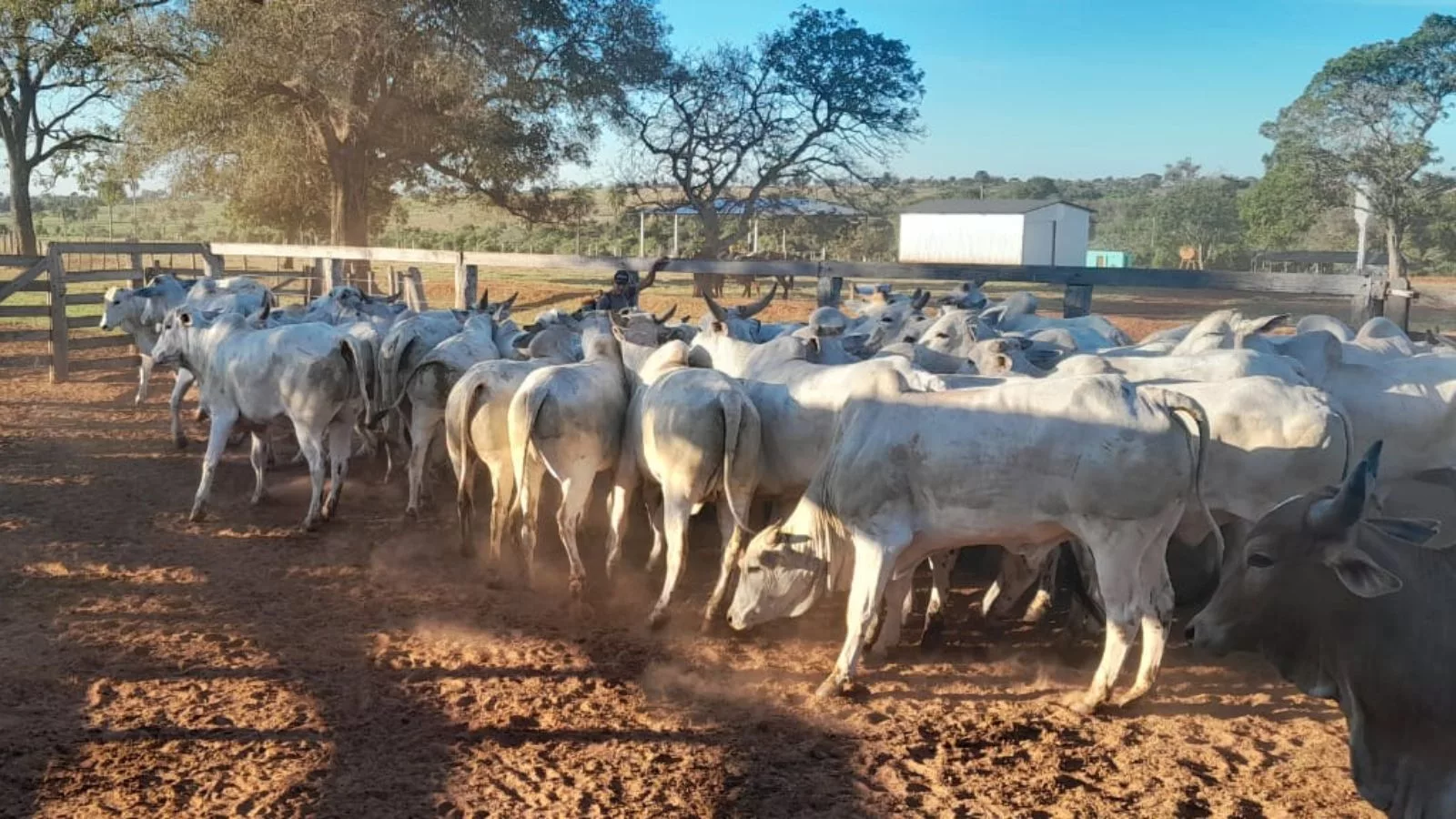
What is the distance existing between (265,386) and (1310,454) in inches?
292

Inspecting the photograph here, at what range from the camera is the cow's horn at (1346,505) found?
3873mm

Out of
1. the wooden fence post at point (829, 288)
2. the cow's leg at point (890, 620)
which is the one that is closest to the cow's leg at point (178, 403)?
the wooden fence post at point (829, 288)

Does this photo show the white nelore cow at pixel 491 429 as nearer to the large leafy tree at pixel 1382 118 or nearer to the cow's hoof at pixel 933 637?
the cow's hoof at pixel 933 637

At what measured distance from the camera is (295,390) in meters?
9.03

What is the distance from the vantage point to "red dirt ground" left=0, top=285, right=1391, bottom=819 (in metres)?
4.84

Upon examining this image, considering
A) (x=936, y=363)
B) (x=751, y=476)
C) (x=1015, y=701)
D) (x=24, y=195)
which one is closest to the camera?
(x=1015, y=701)

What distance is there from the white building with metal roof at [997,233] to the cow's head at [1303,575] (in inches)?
2225

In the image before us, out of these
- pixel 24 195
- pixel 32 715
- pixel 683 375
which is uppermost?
pixel 24 195

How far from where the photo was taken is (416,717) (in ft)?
18.3

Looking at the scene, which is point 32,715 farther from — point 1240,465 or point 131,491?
point 1240,465

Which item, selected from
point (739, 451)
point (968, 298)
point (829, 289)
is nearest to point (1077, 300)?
point (968, 298)

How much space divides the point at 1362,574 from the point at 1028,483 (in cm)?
200

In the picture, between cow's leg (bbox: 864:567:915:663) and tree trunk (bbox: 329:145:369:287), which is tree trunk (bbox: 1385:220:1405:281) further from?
cow's leg (bbox: 864:567:915:663)

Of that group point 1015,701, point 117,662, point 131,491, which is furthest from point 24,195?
point 1015,701
